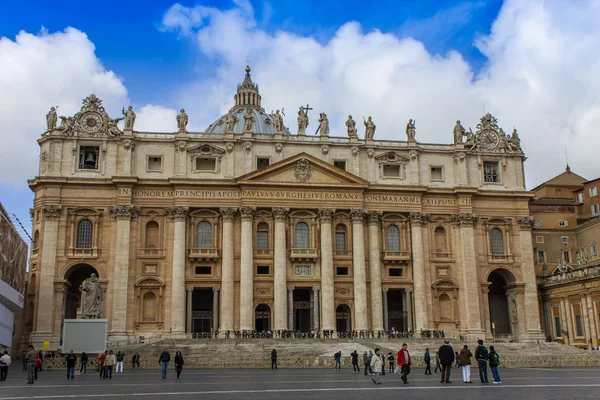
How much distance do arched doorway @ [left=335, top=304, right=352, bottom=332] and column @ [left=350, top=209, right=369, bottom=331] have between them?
4.32ft

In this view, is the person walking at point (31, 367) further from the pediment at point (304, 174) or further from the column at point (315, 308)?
the pediment at point (304, 174)

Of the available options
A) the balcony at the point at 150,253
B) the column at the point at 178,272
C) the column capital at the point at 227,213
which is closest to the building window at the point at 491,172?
the column capital at the point at 227,213

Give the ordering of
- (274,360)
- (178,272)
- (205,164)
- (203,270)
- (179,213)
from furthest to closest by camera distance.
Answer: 1. (205,164)
2. (203,270)
3. (179,213)
4. (178,272)
5. (274,360)

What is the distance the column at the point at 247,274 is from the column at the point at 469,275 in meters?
18.7

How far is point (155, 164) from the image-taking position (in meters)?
60.3

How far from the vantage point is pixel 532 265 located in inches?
2462

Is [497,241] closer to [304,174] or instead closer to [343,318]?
[343,318]

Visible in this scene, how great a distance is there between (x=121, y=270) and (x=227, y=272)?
8.67 metres

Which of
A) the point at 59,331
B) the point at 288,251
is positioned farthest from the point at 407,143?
the point at 59,331

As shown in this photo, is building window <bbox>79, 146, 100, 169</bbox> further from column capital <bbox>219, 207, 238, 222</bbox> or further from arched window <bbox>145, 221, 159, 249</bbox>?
column capital <bbox>219, 207, 238, 222</bbox>

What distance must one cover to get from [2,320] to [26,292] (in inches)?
466

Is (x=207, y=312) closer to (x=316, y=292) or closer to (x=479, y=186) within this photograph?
(x=316, y=292)

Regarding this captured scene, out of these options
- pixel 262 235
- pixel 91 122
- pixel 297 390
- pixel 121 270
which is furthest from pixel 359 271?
pixel 297 390

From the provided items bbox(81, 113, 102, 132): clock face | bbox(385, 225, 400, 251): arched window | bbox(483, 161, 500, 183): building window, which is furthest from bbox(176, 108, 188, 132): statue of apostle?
bbox(483, 161, 500, 183): building window
